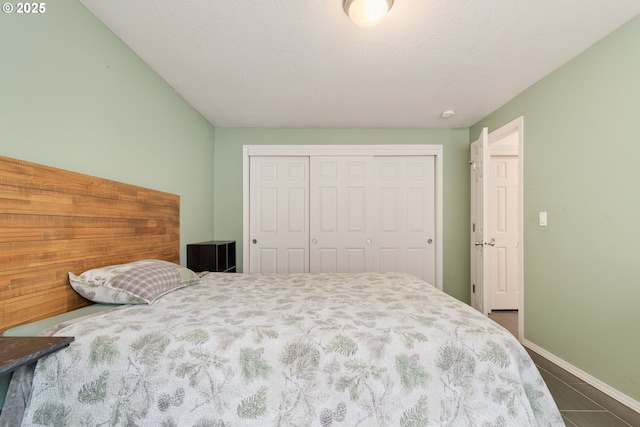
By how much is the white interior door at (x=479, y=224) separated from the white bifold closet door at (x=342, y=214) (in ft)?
1.70

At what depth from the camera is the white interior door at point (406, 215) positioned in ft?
12.1

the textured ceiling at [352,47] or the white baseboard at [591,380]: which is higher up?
the textured ceiling at [352,47]

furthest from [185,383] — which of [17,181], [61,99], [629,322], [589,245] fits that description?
[589,245]

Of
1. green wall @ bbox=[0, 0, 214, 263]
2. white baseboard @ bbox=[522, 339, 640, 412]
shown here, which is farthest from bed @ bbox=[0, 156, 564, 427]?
white baseboard @ bbox=[522, 339, 640, 412]

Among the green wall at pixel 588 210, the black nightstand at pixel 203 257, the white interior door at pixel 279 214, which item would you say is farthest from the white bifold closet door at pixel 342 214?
the green wall at pixel 588 210

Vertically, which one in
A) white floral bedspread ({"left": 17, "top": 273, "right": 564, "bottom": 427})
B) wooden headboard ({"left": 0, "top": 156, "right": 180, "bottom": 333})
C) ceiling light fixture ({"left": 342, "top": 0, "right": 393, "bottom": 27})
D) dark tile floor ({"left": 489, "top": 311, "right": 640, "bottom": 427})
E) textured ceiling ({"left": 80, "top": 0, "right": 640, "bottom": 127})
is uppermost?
textured ceiling ({"left": 80, "top": 0, "right": 640, "bottom": 127})

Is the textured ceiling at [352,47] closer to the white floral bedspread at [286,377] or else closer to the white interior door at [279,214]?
the white interior door at [279,214]

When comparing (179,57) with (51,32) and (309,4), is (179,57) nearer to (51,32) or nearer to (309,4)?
(51,32)

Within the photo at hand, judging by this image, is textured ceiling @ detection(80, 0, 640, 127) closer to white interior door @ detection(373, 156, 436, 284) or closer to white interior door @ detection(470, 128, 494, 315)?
white interior door @ detection(470, 128, 494, 315)

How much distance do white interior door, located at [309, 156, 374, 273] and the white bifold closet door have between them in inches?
0.5

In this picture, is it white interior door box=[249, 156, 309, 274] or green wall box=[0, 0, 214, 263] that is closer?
green wall box=[0, 0, 214, 263]

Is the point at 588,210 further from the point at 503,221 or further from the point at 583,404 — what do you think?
the point at 503,221

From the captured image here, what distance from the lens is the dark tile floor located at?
1573 millimetres

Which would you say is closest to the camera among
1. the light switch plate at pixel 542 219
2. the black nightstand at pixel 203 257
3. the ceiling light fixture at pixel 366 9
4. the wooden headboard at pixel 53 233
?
the wooden headboard at pixel 53 233
